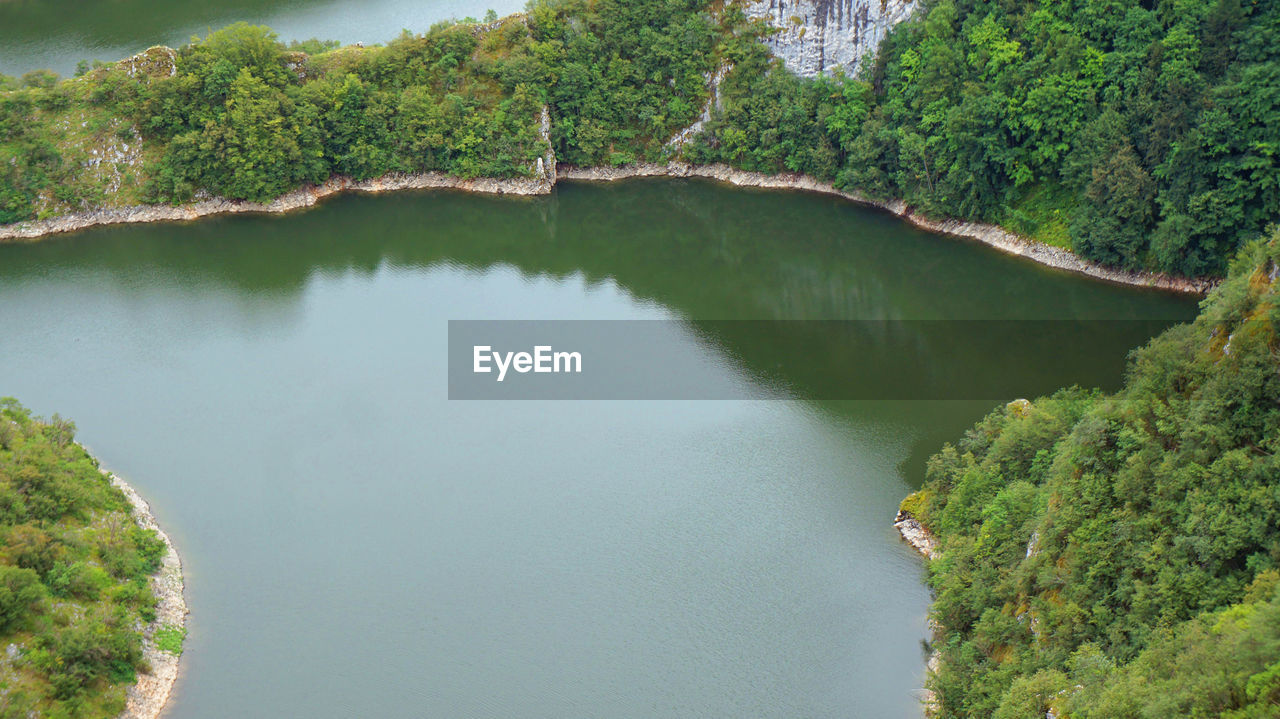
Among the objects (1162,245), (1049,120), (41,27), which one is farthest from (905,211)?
(41,27)

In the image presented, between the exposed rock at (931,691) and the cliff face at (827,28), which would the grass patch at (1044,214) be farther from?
the exposed rock at (931,691)

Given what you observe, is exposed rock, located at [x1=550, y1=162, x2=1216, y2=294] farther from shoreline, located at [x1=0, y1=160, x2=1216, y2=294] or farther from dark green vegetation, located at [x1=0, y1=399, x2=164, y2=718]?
dark green vegetation, located at [x1=0, y1=399, x2=164, y2=718]

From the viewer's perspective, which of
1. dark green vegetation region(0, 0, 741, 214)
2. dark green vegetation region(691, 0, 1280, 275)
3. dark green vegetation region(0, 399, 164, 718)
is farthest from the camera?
dark green vegetation region(0, 0, 741, 214)

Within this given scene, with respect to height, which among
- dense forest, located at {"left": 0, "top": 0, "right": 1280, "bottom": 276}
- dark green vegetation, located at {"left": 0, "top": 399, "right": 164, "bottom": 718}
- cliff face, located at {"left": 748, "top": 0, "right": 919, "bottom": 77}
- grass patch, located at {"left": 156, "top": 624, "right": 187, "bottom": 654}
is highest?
cliff face, located at {"left": 748, "top": 0, "right": 919, "bottom": 77}

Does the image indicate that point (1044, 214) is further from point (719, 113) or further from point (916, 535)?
point (916, 535)

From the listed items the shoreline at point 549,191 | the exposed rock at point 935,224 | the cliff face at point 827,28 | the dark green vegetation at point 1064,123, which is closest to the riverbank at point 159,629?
the shoreline at point 549,191

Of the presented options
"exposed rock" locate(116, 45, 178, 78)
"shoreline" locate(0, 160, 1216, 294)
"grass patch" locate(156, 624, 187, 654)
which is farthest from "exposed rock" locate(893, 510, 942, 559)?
"exposed rock" locate(116, 45, 178, 78)
